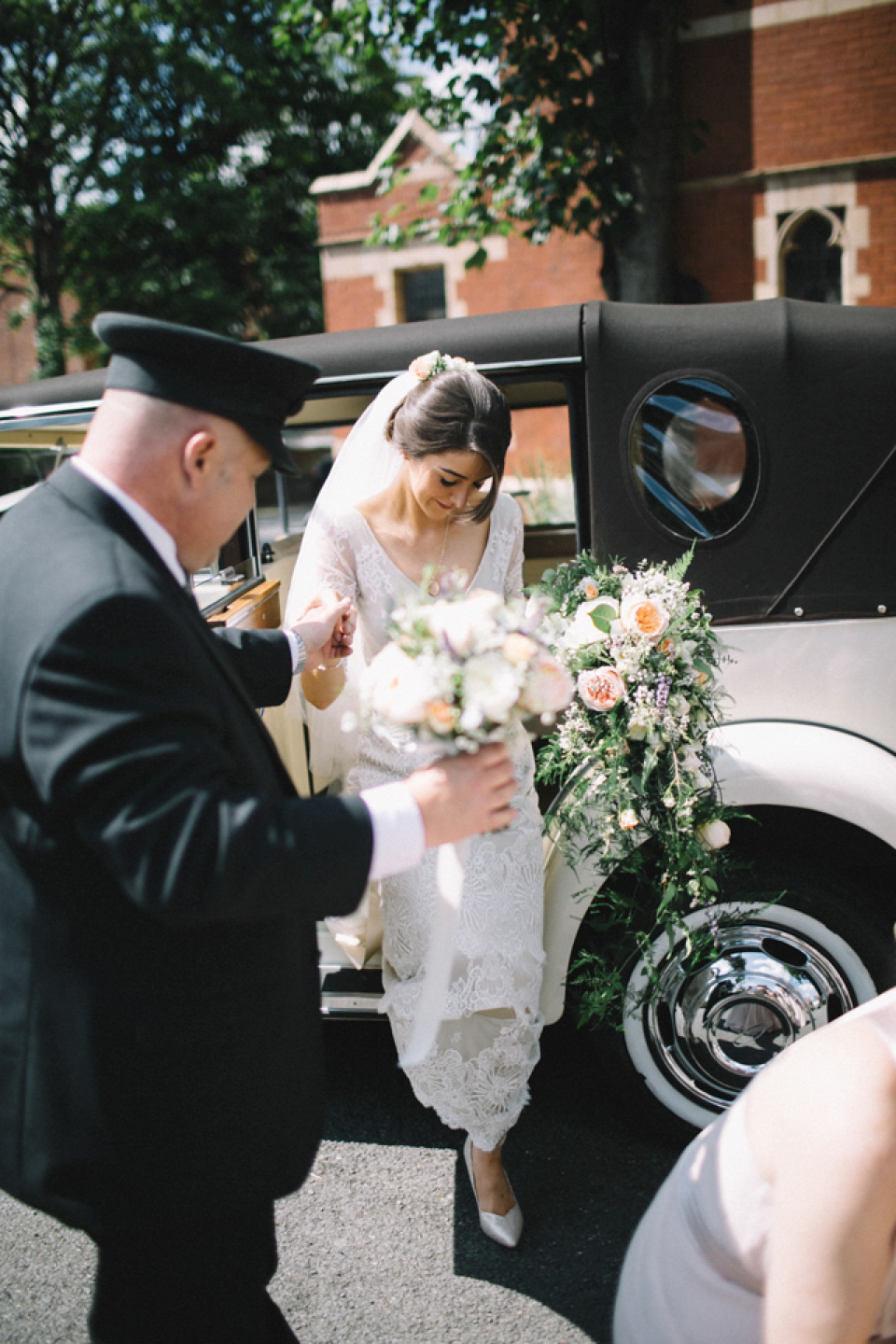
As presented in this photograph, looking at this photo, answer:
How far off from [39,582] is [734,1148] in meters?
1.26

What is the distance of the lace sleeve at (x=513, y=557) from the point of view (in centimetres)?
263

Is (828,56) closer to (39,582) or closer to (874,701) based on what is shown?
(874,701)

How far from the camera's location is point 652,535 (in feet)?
8.11

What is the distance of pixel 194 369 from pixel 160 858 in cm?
64

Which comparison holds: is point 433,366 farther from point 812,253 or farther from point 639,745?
point 812,253

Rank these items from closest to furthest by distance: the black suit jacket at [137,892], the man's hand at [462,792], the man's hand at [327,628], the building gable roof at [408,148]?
1. the black suit jacket at [137,892]
2. the man's hand at [462,792]
3. the man's hand at [327,628]
4. the building gable roof at [408,148]

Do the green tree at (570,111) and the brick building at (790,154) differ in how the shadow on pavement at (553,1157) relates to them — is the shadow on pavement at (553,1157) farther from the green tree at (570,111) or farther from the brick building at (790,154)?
the brick building at (790,154)

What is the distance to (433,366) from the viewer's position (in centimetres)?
237

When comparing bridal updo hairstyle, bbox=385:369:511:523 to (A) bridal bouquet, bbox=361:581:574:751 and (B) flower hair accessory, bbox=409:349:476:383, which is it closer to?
(B) flower hair accessory, bbox=409:349:476:383

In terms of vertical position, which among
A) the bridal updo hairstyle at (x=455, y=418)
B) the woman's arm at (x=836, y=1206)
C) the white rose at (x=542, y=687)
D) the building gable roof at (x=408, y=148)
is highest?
the building gable roof at (x=408, y=148)

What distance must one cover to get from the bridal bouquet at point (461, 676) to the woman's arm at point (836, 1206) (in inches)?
25.4

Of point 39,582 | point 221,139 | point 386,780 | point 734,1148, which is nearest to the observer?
point 39,582

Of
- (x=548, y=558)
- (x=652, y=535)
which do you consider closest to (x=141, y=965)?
(x=652, y=535)

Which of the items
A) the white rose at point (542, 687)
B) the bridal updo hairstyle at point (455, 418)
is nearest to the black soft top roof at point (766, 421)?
the bridal updo hairstyle at point (455, 418)
